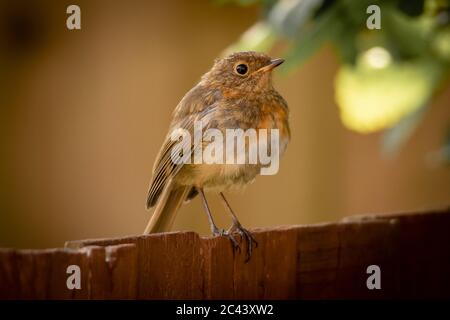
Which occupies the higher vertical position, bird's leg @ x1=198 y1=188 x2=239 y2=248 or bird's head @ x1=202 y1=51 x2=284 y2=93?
bird's head @ x1=202 y1=51 x2=284 y2=93

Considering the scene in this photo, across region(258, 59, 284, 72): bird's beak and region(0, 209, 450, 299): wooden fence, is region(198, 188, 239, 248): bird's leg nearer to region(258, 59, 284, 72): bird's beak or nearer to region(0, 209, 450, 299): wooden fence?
region(0, 209, 450, 299): wooden fence

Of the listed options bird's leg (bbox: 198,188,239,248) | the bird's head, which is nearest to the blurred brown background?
the bird's head

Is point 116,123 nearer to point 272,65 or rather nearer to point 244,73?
point 244,73

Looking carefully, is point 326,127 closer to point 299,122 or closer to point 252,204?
point 299,122

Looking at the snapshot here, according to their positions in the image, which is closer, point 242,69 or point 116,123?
point 242,69

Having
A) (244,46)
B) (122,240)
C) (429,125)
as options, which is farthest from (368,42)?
(429,125)

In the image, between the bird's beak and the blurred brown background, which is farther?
the blurred brown background

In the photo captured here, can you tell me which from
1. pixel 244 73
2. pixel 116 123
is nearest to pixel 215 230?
pixel 244 73

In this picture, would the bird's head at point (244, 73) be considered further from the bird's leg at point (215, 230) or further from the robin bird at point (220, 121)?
the bird's leg at point (215, 230)
